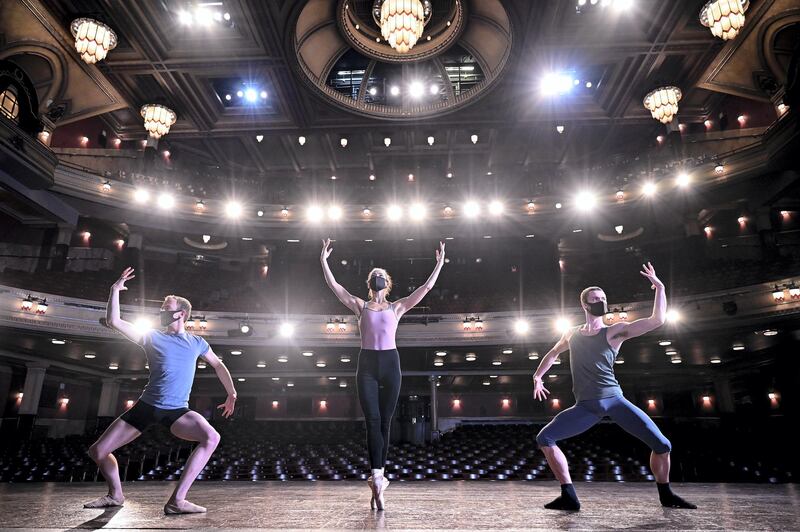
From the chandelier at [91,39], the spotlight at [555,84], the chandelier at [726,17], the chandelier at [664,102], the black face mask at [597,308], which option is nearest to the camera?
the black face mask at [597,308]

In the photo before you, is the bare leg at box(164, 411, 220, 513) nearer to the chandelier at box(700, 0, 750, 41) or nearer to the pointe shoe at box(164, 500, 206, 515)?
the pointe shoe at box(164, 500, 206, 515)

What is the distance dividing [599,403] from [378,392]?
1.62m

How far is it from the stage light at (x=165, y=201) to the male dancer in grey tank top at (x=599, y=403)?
18.1m

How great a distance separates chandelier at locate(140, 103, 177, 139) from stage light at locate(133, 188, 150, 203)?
296cm

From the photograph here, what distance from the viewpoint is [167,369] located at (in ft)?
10.0

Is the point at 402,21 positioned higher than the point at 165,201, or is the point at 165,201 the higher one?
the point at 402,21

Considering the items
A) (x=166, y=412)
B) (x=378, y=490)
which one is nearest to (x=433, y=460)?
(x=378, y=490)

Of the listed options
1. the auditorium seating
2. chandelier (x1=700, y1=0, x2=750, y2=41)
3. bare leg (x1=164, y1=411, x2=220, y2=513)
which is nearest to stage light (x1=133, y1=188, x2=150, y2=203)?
the auditorium seating

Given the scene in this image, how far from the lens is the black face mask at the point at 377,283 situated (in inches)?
134

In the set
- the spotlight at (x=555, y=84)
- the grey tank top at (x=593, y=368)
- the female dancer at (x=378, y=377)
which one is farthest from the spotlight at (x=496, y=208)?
the female dancer at (x=378, y=377)

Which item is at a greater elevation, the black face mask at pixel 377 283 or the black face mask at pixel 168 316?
the black face mask at pixel 377 283

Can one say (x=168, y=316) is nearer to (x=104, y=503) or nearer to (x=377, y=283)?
(x=104, y=503)

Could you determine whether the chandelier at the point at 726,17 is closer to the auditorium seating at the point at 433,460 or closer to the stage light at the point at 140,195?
the auditorium seating at the point at 433,460

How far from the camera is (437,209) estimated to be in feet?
62.4
